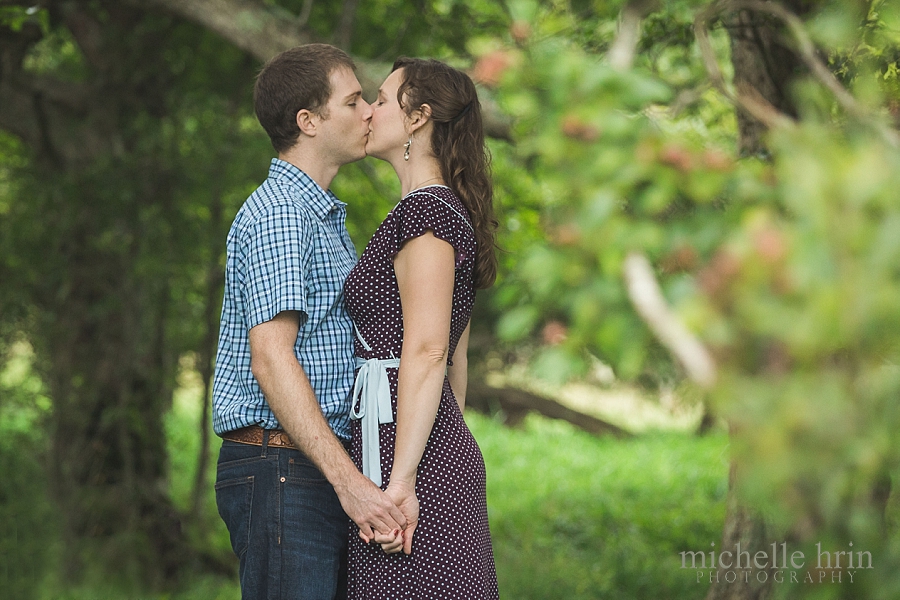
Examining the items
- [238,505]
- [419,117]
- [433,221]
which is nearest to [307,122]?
[419,117]

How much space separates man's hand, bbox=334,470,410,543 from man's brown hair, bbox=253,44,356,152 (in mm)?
996

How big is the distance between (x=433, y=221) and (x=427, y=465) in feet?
2.08

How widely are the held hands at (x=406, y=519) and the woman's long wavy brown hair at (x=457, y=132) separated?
0.62 meters

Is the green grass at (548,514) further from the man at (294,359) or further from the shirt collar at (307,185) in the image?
the shirt collar at (307,185)

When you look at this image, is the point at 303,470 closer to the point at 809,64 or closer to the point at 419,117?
the point at 419,117

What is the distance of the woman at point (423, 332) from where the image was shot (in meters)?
2.29

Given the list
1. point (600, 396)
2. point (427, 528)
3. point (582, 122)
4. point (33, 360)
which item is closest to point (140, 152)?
point (33, 360)

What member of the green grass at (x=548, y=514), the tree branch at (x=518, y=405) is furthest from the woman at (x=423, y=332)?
the tree branch at (x=518, y=405)

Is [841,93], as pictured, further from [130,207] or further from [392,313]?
[130,207]

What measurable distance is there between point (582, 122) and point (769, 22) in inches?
106

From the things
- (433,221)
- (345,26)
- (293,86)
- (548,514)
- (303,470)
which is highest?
(345,26)

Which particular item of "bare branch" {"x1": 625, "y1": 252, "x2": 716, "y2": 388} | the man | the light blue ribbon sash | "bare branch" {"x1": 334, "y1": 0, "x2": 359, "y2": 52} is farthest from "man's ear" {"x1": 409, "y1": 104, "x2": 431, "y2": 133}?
"bare branch" {"x1": 334, "y1": 0, "x2": 359, "y2": 52}

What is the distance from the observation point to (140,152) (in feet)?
19.1

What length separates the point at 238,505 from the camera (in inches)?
95.6
